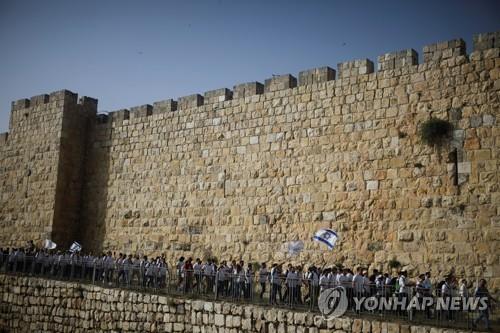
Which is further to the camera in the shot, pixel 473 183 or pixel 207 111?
pixel 207 111

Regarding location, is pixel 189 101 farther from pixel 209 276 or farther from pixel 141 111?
pixel 209 276

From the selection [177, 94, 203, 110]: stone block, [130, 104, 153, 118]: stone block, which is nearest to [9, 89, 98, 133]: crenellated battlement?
[130, 104, 153, 118]: stone block

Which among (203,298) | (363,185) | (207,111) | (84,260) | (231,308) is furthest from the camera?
(207,111)

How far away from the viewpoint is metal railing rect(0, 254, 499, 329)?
894 centimetres

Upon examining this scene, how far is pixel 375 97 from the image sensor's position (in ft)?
40.0

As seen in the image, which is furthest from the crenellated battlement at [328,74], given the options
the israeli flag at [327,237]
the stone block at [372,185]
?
the israeli flag at [327,237]

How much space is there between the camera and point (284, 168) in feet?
43.7

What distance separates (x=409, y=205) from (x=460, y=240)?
4.07 ft

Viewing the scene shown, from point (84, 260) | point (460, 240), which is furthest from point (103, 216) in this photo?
point (460, 240)

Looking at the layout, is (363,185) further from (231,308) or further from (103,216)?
Result: (103,216)

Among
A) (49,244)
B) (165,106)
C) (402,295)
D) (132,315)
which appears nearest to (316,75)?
(165,106)

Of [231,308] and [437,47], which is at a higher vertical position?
[437,47]

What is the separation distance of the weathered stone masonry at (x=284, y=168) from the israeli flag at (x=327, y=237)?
1.40 ft

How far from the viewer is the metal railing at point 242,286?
8938mm
